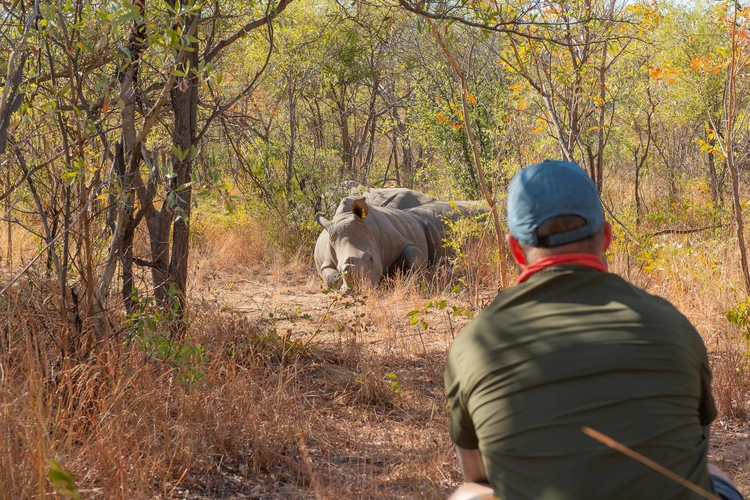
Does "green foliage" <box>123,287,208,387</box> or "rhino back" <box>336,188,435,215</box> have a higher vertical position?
"rhino back" <box>336,188,435,215</box>

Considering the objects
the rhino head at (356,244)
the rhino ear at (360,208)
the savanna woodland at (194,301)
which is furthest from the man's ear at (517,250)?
the rhino ear at (360,208)

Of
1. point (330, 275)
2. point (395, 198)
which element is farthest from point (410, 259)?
point (395, 198)

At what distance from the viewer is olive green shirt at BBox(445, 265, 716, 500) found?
163 cm

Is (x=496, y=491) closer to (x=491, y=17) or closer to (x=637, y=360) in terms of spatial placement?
(x=637, y=360)

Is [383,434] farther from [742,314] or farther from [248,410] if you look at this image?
[742,314]

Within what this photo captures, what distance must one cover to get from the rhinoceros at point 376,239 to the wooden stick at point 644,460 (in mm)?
6304

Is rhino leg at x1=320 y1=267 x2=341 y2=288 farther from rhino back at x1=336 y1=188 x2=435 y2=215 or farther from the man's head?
the man's head

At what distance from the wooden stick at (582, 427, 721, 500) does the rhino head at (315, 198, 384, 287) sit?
6.73 m

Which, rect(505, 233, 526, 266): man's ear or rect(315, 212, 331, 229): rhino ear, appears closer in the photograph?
rect(505, 233, 526, 266): man's ear

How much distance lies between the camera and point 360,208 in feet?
29.2

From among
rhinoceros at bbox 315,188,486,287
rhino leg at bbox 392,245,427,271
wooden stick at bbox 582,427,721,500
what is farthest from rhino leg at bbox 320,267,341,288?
wooden stick at bbox 582,427,721,500

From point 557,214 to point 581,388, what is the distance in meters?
0.41

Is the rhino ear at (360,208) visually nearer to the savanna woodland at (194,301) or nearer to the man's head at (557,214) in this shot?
the savanna woodland at (194,301)

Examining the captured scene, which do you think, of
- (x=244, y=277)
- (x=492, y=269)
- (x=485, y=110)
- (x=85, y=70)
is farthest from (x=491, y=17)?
(x=485, y=110)
